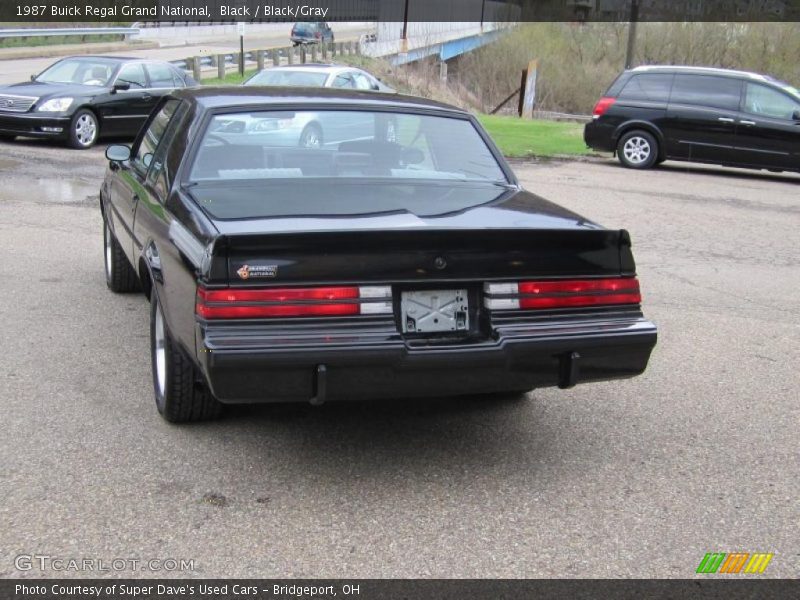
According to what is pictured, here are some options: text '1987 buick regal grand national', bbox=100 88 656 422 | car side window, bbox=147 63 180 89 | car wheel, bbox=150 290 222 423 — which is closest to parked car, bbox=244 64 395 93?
car side window, bbox=147 63 180 89

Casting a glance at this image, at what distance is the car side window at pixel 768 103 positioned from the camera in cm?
1666

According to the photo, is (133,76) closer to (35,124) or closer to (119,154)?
(35,124)

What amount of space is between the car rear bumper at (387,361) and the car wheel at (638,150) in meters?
14.0

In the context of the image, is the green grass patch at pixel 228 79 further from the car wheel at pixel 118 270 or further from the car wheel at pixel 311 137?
the car wheel at pixel 311 137

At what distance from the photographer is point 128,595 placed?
3.21m

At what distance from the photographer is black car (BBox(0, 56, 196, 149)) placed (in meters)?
15.2

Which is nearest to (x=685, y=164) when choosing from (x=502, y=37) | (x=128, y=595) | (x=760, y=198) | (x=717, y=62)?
(x=760, y=198)

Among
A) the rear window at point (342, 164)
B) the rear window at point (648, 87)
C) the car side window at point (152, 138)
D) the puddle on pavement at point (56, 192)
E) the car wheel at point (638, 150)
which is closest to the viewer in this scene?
the rear window at point (342, 164)

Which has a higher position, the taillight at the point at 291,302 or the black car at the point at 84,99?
the taillight at the point at 291,302

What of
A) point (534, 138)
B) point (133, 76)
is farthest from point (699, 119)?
point (133, 76)

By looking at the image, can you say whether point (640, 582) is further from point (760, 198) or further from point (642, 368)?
point (760, 198)

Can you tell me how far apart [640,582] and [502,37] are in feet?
166

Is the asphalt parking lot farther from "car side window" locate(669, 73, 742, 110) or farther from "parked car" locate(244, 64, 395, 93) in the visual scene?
"car side window" locate(669, 73, 742, 110)

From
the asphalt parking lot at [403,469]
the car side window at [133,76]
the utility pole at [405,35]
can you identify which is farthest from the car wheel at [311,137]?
the utility pole at [405,35]
